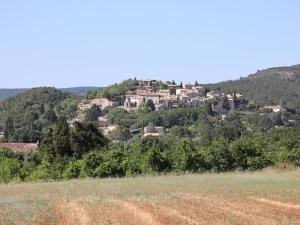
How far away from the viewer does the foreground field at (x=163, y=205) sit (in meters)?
21.3

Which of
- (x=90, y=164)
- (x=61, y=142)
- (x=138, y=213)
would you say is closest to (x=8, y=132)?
(x=61, y=142)

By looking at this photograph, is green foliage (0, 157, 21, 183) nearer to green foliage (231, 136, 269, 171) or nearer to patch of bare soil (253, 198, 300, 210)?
green foliage (231, 136, 269, 171)

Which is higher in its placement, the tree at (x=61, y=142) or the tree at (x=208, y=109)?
the tree at (x=61, y=142)

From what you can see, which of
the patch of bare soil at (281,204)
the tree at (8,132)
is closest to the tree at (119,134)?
the tree at (8,132)

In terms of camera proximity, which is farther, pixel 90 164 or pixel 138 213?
pixel 90 164

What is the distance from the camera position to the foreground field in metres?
21.3

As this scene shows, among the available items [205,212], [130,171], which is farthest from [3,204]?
[130,171]

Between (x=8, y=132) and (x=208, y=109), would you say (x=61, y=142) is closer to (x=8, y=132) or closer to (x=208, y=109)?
(x=8, y=132)

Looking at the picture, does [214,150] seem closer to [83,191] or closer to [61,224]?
[83,191]

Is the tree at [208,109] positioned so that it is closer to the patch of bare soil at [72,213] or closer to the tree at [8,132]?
the tree at [8,132]

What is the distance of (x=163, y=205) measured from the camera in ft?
82.1

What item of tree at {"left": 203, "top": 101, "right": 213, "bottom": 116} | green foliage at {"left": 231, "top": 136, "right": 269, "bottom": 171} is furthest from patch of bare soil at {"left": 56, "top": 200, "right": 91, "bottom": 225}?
tree at {"left": 203, "top": 101, "right": 213, "bottom": 116}

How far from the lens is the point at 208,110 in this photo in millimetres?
195250

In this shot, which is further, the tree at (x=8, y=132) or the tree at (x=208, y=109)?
the tree at (x=208, y=109)
